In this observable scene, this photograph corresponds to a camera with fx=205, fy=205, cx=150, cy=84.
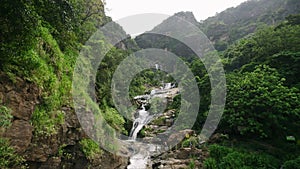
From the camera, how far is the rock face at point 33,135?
491 cm

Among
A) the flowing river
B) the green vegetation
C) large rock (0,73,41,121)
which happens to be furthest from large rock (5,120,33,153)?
the flowing river

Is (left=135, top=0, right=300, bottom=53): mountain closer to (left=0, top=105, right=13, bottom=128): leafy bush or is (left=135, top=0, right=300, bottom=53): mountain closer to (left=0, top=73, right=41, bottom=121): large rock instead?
(left=0, top=73, right=41, bottom=121): large rock

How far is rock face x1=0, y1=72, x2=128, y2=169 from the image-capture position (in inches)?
193

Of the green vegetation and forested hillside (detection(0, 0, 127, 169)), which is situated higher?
forested hillside (detection(0, 0, 127, 169))

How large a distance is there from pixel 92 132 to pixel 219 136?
748 centimetres

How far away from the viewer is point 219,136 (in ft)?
39.9

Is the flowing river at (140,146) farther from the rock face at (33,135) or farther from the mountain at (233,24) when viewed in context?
the mountain at (233,24)

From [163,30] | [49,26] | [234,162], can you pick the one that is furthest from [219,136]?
[163,30]

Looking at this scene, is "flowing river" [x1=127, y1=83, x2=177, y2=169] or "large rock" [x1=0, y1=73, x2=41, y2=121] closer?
"large rock" [x1=0, y1=73, x2=41, y2=121]

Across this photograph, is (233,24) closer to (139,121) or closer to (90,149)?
(139,121)

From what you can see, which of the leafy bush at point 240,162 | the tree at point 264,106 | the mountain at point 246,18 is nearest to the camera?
the leafy bush at point 240,162

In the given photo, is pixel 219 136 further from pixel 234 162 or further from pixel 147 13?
pixel 147 13

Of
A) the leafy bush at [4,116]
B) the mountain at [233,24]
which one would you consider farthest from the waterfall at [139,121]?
the mountain at [233,24]

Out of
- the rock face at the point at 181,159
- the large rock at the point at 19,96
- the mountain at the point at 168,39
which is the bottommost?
the rock face at the point at 181,159
